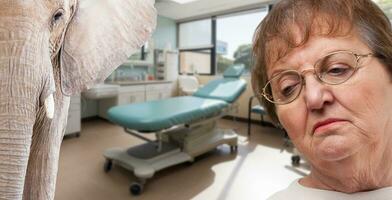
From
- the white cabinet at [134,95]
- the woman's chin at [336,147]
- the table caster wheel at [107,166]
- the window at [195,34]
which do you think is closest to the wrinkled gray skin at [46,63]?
the woman's chin at [336,147]

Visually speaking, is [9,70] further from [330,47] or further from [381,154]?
[381,154]

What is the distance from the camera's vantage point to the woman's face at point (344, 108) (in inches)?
18.6

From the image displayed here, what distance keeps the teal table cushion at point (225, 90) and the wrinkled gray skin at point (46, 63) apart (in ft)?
7.61

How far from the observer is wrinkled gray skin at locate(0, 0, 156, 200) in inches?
13.0

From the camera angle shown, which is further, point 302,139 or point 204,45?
point 204,45

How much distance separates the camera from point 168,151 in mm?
2359

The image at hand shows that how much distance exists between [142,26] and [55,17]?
0.57 feet

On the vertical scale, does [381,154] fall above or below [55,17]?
below

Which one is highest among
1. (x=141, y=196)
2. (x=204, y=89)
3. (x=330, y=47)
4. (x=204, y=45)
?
(x=204, y=45)

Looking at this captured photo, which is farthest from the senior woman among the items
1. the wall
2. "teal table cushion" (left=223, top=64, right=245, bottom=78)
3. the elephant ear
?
the wall

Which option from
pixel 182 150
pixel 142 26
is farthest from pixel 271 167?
pixel 142 26

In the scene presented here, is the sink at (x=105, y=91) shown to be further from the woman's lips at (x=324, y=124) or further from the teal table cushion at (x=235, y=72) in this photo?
the woman's lips at (x=324, y=124)

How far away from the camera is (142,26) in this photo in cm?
53

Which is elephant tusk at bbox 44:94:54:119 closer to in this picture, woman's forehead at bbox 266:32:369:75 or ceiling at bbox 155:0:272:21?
woman's forehead at bbox 266:32:369:75
